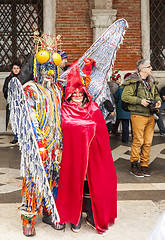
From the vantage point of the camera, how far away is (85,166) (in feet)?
10.7

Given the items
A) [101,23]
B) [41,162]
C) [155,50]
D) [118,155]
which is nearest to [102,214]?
[41,162]

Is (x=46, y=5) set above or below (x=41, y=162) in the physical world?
above

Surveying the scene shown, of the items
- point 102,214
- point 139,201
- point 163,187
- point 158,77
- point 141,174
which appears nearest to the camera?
point 102,214

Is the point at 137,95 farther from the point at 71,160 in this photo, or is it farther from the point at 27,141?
the point at 27,141

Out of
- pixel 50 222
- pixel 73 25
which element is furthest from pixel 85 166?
pixel 73 25

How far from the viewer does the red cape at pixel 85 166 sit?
3287 millimetres

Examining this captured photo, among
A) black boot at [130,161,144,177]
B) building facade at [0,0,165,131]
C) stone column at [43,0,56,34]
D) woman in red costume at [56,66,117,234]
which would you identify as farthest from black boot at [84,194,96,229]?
stone column at [43,0,56,34]

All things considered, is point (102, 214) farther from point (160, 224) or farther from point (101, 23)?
point (101, 23)

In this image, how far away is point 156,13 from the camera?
9.95 m

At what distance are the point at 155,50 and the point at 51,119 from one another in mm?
7354

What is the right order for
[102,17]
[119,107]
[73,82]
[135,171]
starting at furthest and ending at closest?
→ [102,17] → [119,107] → [135,171] → [73,82]

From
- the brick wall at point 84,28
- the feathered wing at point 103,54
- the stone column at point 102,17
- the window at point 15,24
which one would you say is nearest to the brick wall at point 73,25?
the brick wall at point 84,28

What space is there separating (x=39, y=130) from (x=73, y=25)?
668cm

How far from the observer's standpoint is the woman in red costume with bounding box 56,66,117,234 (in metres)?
3.29
